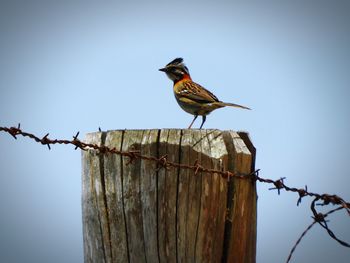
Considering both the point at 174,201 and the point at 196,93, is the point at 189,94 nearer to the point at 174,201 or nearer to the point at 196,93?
the point at 196,93

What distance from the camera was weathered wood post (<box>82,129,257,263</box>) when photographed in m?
4.88

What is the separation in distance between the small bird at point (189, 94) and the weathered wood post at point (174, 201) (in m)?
5.95

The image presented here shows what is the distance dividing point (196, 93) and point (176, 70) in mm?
963

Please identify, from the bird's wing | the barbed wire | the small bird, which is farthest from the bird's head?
the barbed wire

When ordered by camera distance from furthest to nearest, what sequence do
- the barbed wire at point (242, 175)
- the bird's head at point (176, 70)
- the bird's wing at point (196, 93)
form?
the bird's head at point (176, 70), the bird's wing at point (196, 93), the barbed wire at point (242, 175)

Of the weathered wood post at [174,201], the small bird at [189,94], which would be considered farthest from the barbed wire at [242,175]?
the small bird at [189,94]

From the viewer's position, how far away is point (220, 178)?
16.1 feet

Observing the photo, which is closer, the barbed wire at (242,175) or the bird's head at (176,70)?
the barbed wire at (242,175)

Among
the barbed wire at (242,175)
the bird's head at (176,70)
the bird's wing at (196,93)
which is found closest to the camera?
the barbed wire at (242,175)

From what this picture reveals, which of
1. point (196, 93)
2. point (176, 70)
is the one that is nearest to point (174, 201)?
point (196, 93)

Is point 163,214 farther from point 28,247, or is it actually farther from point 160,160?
point 28,247

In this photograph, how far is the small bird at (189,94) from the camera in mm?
11523

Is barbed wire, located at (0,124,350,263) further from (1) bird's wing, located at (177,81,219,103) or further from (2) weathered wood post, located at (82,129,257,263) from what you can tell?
(1) bird's wing, located at (177,81,219,103)

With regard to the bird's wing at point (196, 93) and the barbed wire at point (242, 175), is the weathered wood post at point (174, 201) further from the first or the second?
the bird's wing at point (196, 93)
